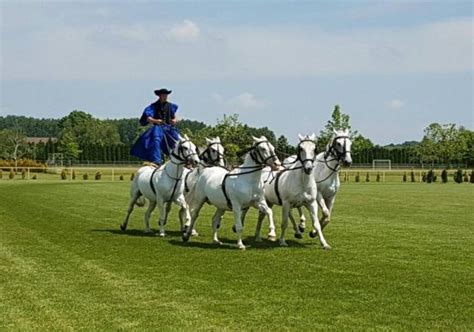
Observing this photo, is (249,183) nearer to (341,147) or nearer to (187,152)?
(187,152)

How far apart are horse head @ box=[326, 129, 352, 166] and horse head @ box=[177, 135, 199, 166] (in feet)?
9.79

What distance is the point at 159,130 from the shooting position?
758 inches

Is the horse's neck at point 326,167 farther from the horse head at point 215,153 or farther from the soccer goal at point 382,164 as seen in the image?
the soccer goal at point 382,164

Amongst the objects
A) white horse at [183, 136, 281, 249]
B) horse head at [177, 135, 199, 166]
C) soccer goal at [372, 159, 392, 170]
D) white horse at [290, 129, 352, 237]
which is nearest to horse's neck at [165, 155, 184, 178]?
horse head at [177, 135, 199, 166]

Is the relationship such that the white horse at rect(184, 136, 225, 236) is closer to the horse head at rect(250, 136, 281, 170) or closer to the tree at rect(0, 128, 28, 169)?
the horse head at rect(250, 136, 281, 170)

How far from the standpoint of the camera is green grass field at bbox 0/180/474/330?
349 inches

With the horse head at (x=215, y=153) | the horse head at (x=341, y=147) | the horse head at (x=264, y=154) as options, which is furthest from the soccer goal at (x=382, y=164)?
the horse head at (x=264, y=154)

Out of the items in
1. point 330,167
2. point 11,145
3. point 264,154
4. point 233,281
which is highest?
point 11,145

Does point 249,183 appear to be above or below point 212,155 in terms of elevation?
below

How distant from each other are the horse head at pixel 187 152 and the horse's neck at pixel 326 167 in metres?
2.71

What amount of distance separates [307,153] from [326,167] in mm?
2230

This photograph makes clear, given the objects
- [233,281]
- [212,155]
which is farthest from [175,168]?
[233,281]

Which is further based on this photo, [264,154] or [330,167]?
[330,167]

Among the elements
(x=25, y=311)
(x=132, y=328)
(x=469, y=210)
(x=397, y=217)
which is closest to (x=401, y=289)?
(x=132, y=328)
